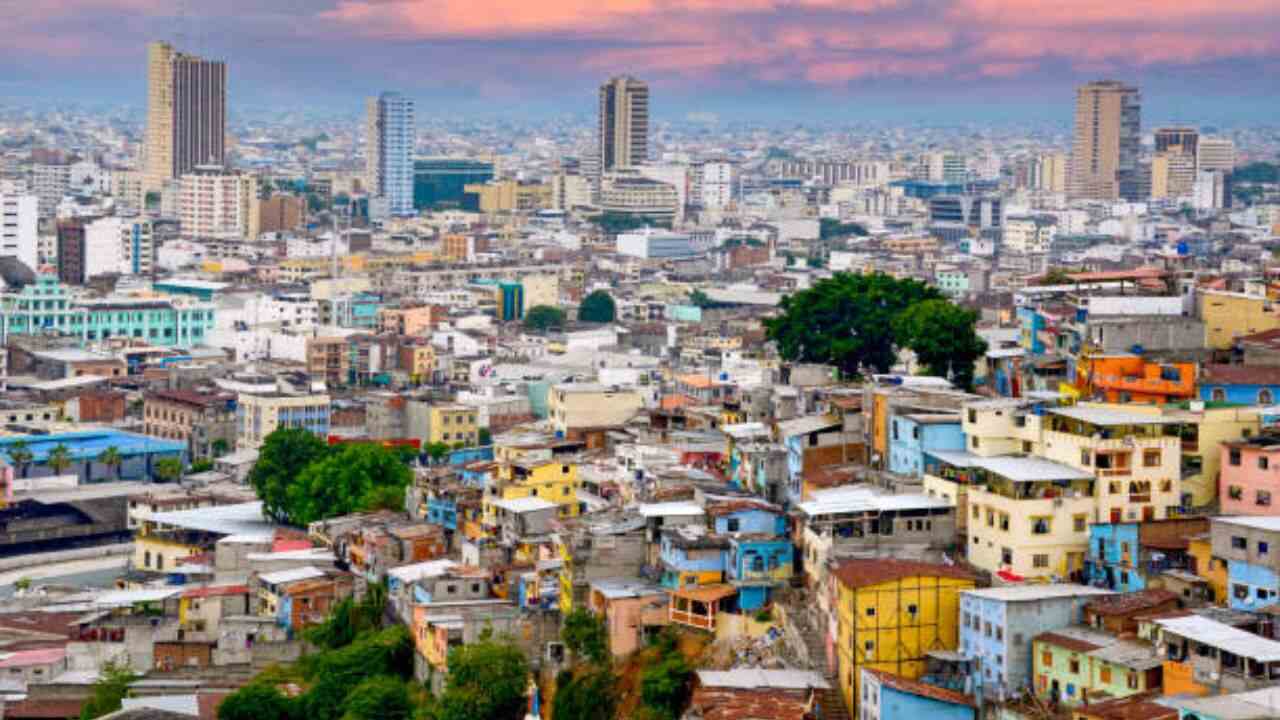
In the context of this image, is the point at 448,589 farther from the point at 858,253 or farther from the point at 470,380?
the point at 858,253

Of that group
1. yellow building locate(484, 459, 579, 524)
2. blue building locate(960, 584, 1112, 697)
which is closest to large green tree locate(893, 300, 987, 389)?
yellow building locate(484, 459, 579, 524)

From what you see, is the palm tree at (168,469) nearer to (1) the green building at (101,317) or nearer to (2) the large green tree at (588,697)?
(1) the green building at (101,317)

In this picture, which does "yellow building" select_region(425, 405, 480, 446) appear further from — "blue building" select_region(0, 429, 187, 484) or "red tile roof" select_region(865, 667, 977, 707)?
"red tile roof" select_region(865, 667, 977, 707)

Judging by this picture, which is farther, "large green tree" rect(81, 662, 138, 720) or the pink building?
"large green tree" rect(81, 662, 138, 720)

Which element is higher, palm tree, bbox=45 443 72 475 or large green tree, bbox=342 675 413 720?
palm tree, bbox=45 443 72 475

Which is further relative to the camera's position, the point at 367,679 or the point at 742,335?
the point at 742,335

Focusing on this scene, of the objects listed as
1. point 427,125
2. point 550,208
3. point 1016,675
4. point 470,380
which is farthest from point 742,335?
point 427,125

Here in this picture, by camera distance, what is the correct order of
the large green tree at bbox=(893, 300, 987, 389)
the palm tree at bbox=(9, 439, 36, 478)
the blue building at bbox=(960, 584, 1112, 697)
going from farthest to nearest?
the palm tree at bbox=(9, 439, 36, 478) → the large green tree at bbox=(893, 300, 987, 389) → the blue building at bbox=(960, 584, 1112, 697)
